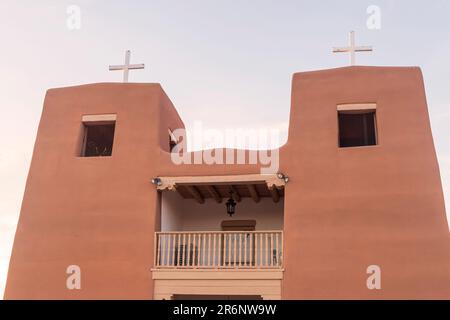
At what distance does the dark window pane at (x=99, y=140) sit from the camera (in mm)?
17312

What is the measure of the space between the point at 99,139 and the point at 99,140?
0.07m

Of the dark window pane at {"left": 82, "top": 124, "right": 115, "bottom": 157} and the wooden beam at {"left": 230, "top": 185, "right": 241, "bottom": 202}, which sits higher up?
the dark window pane at {"left": 82, "top": 124, "right": 115, "bottom": 157}

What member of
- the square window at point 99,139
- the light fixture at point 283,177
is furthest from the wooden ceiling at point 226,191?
the square window at point 99,139

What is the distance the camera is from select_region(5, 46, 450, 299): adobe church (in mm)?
13312

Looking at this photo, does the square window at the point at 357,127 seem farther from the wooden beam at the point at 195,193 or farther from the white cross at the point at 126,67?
the white cross at the point at 126,67

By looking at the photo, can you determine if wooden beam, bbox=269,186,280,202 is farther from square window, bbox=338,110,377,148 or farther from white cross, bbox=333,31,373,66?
white cross, bbox=333,31,373,66

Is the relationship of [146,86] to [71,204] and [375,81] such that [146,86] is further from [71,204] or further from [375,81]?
[375,81]

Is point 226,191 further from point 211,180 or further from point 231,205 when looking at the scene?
point 211,180

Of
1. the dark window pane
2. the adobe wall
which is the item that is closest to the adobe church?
the adobe wall

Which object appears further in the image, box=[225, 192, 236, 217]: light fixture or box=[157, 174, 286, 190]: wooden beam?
box=[225, 192, 236, 217]: light fixture

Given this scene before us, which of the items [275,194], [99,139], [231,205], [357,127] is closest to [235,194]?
[231,205]

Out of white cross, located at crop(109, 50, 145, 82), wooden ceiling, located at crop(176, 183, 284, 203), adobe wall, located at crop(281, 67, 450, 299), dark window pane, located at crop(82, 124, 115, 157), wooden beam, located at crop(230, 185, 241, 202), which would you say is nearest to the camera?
adobe wall, located at crop(281, 67, 450, 299)

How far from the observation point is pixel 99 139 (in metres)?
18.2

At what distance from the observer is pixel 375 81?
14.8 meters
